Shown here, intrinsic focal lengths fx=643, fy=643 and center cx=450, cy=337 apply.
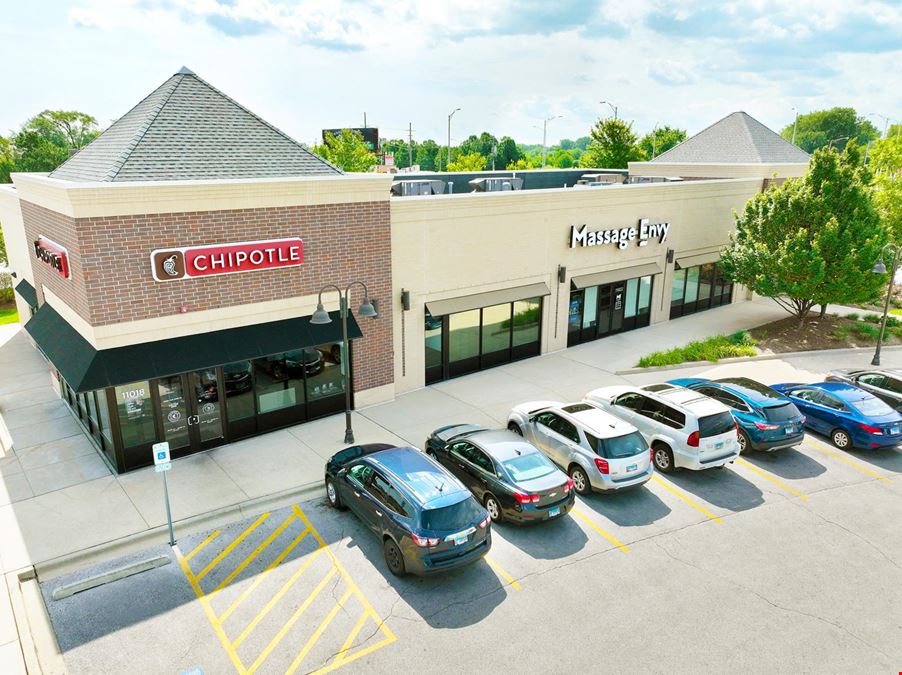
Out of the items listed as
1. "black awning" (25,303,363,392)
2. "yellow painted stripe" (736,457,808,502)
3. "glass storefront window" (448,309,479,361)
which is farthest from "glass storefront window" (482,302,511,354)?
"yellow painted stripe" (736,457,808,502)

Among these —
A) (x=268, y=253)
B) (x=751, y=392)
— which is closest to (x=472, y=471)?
(x=268, y=253)

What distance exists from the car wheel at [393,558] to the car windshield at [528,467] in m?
2.93

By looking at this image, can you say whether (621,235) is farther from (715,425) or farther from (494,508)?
(494,508)

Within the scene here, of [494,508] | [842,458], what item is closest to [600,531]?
[494,508]

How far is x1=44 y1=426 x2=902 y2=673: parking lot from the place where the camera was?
395 inches

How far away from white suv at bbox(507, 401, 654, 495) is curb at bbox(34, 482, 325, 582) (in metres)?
5.70

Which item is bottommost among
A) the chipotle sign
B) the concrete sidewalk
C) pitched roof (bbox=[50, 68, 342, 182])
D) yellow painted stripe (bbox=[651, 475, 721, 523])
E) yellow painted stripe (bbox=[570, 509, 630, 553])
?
yellow painted stripe (bbox=[651, 475, 721, 523])

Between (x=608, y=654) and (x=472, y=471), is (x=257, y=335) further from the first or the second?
(x=608, y=654)

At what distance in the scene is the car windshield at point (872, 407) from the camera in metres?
17.4

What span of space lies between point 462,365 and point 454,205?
5689 millimetres

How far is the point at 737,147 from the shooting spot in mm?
36844

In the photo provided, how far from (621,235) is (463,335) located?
8772mm

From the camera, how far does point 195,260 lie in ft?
50.9

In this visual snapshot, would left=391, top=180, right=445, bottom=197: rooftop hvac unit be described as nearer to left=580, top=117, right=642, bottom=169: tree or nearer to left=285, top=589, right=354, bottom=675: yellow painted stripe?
left=285, top=589, right=354, bottom=675: yellow painted stripe
